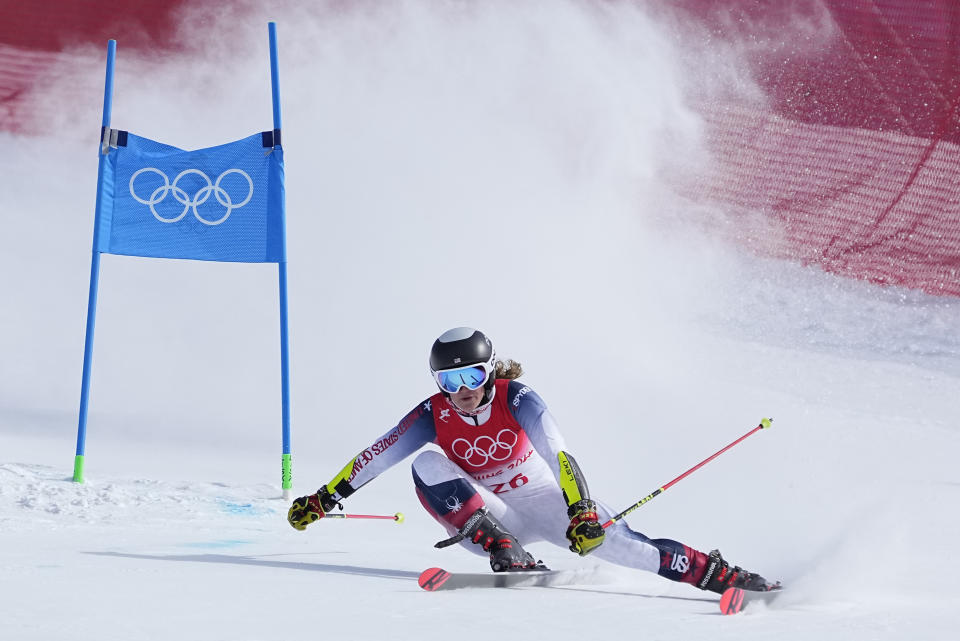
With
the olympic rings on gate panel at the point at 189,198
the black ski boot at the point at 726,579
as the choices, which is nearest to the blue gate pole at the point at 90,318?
the olympic rings on gate panel at the point at 189,198

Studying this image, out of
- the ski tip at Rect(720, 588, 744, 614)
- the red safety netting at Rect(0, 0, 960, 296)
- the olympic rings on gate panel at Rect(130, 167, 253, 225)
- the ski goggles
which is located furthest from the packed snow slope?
the olympic rings on gate panel at Rect(130, 167, 253, 225)

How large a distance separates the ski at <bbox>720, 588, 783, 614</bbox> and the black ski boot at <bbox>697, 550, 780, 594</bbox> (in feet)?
0.32

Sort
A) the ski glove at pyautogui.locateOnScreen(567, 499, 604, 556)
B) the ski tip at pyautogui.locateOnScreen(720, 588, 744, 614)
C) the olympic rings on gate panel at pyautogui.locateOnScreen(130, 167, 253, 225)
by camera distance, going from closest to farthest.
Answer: the ski tip at pyautogui.locateOnScreen(720, 588, 744, 614) → the ski glove at pyautogui.locateOnScreen(567, 499, 604, 556) → the olympic rings on gate panel at pyautogui.locateOnScreen(130, 167, 253, 225)

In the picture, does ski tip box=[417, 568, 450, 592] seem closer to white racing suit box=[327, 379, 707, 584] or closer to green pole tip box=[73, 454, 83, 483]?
white racing suit box=[327, 379, 707, 584]

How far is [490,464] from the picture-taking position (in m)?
3.95

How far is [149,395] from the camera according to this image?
32.0ft

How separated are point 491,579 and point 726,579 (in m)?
0.69

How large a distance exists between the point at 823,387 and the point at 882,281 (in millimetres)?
3429

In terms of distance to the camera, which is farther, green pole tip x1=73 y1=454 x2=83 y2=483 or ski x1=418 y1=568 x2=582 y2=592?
green pole tip x1=73 y1=454 x2=83 y2=483

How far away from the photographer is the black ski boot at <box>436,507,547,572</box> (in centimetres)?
367

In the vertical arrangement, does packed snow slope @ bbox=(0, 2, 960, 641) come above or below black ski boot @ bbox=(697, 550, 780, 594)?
above

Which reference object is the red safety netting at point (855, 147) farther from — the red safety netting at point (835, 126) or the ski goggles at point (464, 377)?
the ski goggles at point (464, 377)

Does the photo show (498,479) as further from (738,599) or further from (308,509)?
(738,599)

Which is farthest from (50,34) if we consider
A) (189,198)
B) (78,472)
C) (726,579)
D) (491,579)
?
(726,579)
